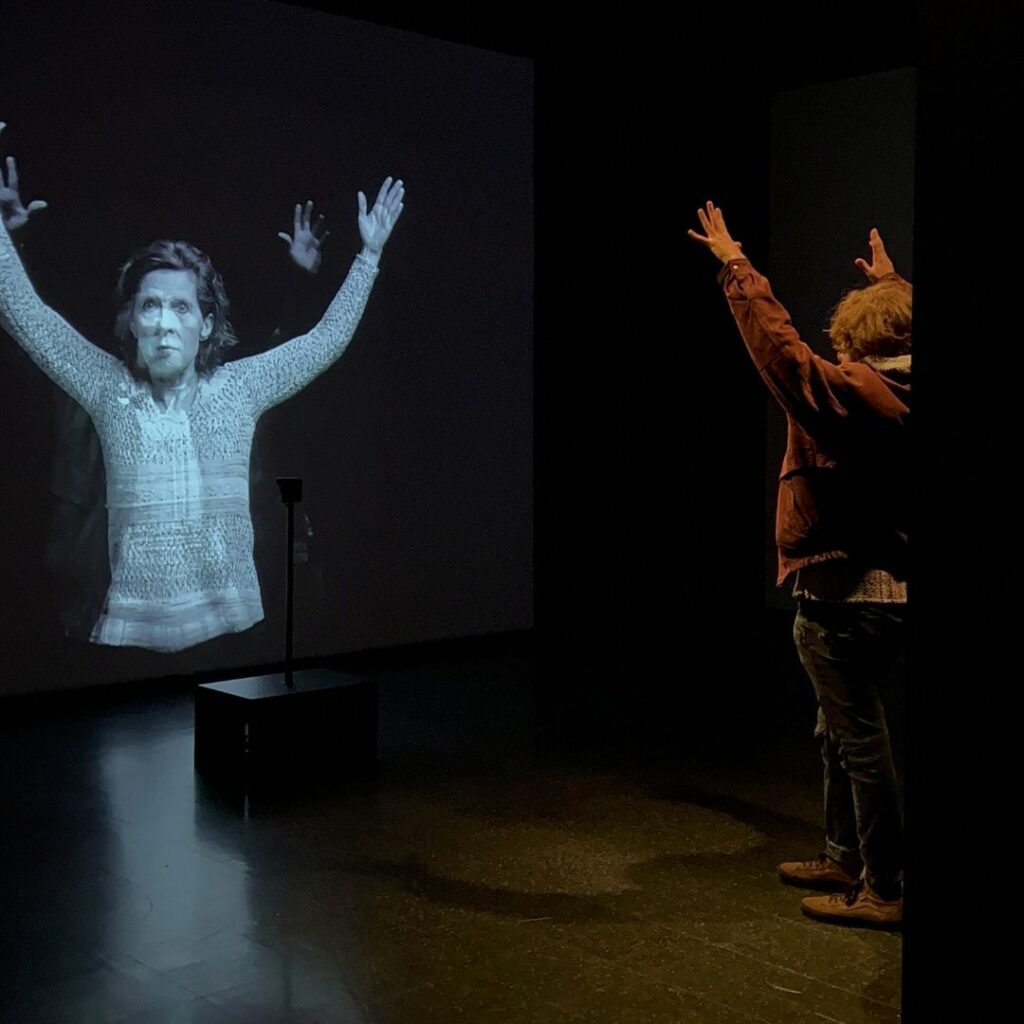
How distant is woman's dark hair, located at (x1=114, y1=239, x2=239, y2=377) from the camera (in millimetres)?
5742

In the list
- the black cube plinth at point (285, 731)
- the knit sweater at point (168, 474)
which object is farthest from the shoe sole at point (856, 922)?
the knit sweater at point (168, 474)

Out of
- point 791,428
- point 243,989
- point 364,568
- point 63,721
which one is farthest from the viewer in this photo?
point 364,568

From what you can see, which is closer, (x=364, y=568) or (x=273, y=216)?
(x=273, y=216)

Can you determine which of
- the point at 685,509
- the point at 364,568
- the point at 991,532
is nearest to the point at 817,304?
the point at 685,509

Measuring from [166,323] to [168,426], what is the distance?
0.43 m

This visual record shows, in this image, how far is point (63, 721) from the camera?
5.34 m

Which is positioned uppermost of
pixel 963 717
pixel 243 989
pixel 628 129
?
pixel 628 129

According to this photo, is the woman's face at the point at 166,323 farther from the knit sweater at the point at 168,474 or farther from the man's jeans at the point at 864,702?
the man's jeans at the point at 864,702

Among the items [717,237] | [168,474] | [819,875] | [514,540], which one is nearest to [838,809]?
[819,875]

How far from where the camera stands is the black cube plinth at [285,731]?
440cm

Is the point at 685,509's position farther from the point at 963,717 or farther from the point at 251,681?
the point at 963,717

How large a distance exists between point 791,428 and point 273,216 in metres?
3.75

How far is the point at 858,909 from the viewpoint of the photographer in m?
3.18

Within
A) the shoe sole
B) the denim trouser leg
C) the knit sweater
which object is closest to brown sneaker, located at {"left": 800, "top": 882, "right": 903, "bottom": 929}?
the shoe sole
